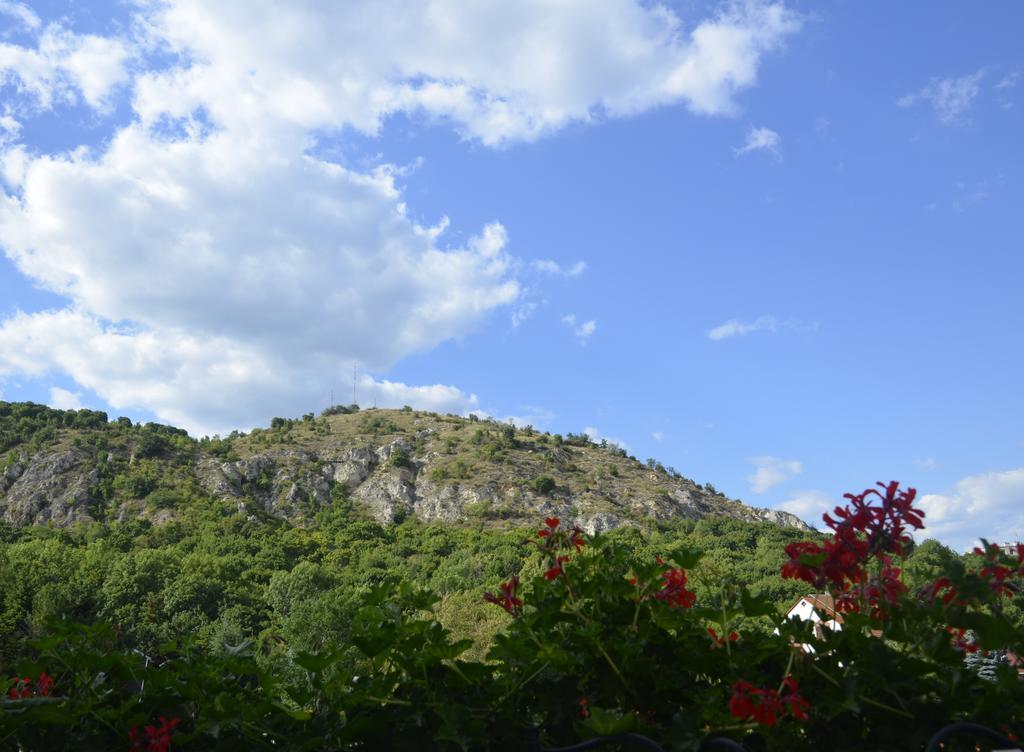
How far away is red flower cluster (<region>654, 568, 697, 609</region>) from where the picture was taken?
158 cm

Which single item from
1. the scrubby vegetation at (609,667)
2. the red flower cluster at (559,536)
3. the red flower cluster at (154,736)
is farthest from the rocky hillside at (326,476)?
the red flower cluster at (154,736)

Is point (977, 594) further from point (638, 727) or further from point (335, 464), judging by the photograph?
point (335, 464)

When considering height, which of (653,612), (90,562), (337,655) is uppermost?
(90,562)

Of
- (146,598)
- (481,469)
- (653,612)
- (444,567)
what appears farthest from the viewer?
(481,469)

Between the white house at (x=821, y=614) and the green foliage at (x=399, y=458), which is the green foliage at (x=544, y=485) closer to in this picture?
the green foliage at (x=399, y=458)

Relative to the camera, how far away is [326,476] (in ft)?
243

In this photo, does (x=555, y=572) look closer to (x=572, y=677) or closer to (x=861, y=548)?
(x=572, y=677)

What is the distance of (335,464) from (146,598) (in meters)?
Result: 35.4

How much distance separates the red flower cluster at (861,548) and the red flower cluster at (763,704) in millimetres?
284

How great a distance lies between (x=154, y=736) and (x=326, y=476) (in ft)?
249

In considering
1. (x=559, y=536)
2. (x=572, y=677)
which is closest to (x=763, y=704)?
(x=572, y=677)

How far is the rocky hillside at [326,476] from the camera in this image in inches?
2489

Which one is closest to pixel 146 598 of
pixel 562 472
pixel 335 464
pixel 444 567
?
pixel 444 567

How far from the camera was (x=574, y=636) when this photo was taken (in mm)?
1457
